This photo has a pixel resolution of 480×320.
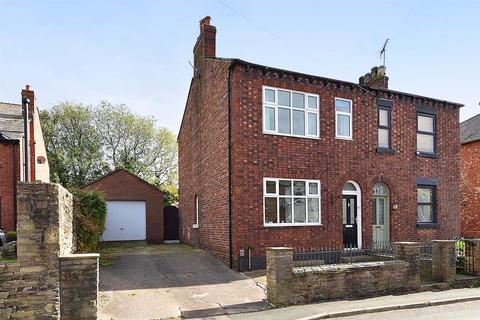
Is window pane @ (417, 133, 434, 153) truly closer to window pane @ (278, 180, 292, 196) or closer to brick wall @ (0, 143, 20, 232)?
window pane @ (278, 180, 292, 196)

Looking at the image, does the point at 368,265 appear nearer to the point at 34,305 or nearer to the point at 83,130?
the point at 34,305

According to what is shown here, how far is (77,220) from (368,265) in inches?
340

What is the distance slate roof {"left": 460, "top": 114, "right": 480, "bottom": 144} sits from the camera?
71.4 feet

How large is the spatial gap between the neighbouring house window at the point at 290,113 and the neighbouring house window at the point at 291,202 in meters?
1.75

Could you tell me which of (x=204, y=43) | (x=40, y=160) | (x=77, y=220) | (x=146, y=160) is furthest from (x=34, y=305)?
(x=146, y=160)

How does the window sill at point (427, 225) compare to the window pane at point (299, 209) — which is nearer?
the window pane at point (299, 209)

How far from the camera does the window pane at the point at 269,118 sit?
1261 cm

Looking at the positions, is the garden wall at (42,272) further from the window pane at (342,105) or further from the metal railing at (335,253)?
the window pane at (342,105)

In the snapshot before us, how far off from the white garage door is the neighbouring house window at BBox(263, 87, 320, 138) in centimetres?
1182

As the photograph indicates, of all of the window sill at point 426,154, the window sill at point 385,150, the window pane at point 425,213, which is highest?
the window sill at point 385,150

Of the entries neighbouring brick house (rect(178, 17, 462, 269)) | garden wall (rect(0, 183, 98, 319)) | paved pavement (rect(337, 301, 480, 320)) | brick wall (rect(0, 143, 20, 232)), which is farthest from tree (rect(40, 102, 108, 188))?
paved pavement (rect(337, 301, 480, 320))

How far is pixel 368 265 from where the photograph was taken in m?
9.53

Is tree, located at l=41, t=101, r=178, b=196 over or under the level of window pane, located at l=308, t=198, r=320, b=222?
over

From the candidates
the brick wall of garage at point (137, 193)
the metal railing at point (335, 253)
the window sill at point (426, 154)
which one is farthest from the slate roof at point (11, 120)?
the window sill at point (426, 154)
